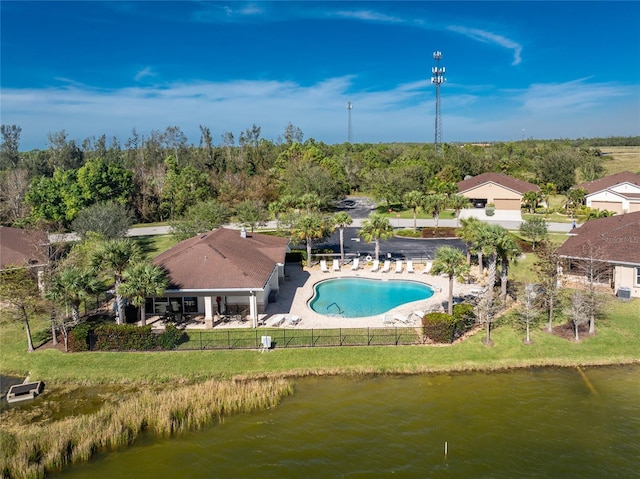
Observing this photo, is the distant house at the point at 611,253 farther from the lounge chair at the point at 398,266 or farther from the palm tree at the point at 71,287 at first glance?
the palm tree at the point at 71,287

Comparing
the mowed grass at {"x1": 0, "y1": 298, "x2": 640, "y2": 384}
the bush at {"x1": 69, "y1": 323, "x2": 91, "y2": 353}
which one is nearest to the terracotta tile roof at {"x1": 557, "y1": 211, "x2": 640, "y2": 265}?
the mowed grass at {"x1": 0, "y1": 298, "x2": 640, "y2": 384}

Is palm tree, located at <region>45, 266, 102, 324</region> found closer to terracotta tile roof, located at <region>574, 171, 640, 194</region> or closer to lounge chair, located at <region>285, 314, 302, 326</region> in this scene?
lounge chair, located at <region>285, 314, 302, 326</region>

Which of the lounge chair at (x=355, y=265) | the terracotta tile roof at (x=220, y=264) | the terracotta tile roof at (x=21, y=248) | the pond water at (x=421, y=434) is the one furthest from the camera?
the lounge chair at (x=355, y=265)

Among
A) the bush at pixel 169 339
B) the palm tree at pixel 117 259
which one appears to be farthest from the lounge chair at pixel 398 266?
the palm tree at pixel 117 259

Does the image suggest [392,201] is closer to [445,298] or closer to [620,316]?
[445,298]

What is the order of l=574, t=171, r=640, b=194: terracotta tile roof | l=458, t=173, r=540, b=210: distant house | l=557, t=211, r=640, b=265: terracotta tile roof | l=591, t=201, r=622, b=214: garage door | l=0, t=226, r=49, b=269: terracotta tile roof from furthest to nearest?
l=458, t=173, r=540, b=210: distant house
l=574, t=171, r=640, b=194: terracotta tile roof
l=591, t=201, r=622, b=214: garage door
l=0, t=226, r=49, b=269: terracotta tile roof
l=557, t=211, r=640, b=265: terracotta tile roof
